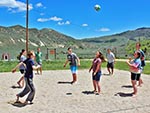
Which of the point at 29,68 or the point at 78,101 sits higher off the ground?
the point at 29,68

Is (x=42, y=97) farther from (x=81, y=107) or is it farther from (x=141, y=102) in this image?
(x=141, y=102)

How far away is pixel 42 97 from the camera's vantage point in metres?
10.2

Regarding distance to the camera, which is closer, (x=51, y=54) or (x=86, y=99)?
(x=86, y=99)

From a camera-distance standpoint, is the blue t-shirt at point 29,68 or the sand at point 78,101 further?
the blue t-shirt at point 29,68

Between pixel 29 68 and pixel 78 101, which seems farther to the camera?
pixel 78 101

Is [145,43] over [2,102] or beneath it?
over

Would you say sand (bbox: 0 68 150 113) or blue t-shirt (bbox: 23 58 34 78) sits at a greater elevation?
blue t-shirt (bbox: 23 58 34 78)

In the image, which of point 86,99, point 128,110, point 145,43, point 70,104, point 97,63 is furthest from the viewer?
point 145,43

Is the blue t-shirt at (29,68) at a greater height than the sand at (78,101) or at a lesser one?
greater

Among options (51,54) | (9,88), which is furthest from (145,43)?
(9,88)

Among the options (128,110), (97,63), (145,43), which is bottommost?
(128,110)

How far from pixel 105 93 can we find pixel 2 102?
387 cm

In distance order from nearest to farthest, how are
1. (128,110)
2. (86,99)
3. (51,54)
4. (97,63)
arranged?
(128,110) < (86,99) < (97,63) < (51,54)

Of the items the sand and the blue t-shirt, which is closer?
the sand
